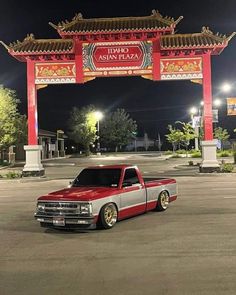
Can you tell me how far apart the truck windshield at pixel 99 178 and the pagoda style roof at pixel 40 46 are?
61.3ft

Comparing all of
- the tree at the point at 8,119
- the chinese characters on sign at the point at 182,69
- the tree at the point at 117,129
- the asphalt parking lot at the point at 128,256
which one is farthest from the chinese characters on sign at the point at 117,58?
the tree at the point at 117,129

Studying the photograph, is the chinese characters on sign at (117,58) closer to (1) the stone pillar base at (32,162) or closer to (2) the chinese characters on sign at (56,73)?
(2) the chinese characters on sign at (56,73)

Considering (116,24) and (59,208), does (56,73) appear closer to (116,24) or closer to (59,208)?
(116,24)

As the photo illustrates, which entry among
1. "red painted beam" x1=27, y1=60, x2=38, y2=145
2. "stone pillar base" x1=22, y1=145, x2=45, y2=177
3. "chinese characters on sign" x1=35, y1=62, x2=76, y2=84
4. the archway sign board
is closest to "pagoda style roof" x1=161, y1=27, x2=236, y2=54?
the archway sign board

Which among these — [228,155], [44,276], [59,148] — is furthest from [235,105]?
[59,148]

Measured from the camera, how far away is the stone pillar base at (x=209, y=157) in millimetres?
29095

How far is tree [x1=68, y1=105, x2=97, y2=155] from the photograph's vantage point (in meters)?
84.4

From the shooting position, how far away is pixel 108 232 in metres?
10.1

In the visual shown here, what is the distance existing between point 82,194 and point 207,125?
2013cm

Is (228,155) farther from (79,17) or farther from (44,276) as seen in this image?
(44,276)

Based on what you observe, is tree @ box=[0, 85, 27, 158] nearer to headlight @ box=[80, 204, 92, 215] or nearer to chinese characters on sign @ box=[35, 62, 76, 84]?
chinese characters on sign @ box=[35, 62, 76, 84]

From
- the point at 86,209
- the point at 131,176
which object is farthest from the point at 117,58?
the point at 86,209

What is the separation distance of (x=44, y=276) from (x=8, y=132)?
36.3 metres

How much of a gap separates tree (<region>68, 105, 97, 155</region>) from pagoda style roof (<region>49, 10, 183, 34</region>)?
53181 mm
